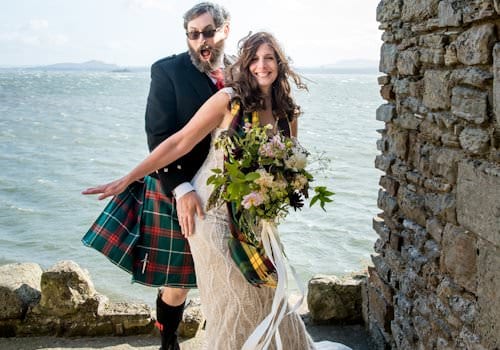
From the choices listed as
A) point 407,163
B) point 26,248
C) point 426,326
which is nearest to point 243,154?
point 407,163

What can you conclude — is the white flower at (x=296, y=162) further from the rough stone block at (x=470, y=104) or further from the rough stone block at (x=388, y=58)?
Result: the rough stone block at (x=388, y=58)

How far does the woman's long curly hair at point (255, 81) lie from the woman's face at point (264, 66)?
2 centimetres

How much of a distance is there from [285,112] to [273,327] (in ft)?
3.75

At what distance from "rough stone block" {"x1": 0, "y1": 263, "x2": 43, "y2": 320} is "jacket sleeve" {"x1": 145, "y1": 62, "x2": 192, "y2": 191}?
1792 millimetres

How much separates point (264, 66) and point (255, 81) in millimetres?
98

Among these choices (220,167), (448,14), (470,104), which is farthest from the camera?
(220,167)

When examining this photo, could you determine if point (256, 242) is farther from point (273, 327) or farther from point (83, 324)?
point (83, 324)

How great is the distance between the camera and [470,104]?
9.12ft

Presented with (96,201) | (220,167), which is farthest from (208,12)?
(96,201)

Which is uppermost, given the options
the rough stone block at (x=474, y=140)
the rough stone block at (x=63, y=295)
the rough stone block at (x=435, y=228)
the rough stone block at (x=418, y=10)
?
the rough stone block at (x=418, y=10)

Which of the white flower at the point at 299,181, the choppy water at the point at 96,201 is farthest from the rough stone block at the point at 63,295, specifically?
the white flower at the point at 299,181

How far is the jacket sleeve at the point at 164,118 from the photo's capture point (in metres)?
3.49

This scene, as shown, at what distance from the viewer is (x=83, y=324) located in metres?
4.62

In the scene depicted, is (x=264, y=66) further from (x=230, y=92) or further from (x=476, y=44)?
(x=476, y=44)
